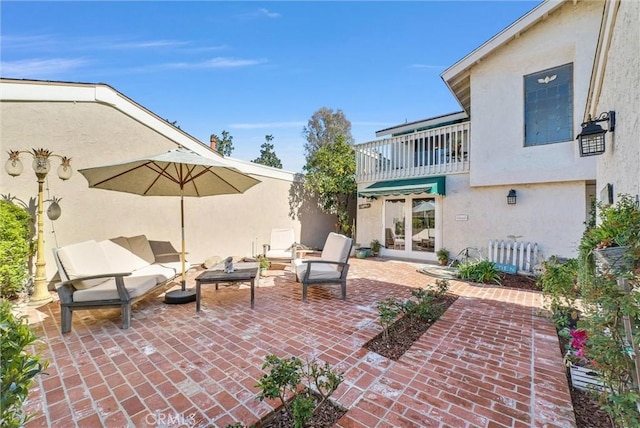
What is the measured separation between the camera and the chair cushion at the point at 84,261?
4.52 metres

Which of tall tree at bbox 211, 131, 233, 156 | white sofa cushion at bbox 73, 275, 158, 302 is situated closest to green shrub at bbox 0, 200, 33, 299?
white sofa cushion at bbox 73, 275, 158, 302

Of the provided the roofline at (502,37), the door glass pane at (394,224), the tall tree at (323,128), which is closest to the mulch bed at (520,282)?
the door glass pane at (394,224)

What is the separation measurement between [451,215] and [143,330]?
10.6 meters

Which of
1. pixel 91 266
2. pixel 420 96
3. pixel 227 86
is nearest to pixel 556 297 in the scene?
pixel 91 266

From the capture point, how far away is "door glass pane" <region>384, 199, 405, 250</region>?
40.2ft

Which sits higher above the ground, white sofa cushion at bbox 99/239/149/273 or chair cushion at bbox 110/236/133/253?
chair cushion at bbox 110/236/133/253

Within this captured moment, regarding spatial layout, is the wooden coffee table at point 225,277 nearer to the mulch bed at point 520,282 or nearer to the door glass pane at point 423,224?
the mulch bed at point 520,282

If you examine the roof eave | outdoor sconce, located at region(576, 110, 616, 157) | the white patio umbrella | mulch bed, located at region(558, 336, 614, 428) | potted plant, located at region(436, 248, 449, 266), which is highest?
the roof eave

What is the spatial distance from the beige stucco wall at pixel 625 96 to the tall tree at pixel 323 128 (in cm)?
Result: 2931

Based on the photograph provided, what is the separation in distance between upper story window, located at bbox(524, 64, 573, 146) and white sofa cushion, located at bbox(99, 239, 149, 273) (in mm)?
12586

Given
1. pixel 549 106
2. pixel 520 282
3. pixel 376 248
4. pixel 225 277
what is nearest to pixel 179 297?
pixel 225 277

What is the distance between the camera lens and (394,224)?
1255 cm

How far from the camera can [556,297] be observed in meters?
4.67

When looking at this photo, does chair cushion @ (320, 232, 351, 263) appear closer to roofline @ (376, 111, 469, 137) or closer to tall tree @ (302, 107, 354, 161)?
roofline @ (376, 111, 469, 137)
